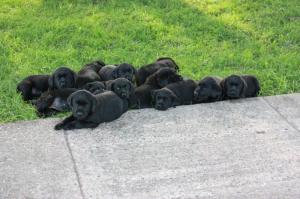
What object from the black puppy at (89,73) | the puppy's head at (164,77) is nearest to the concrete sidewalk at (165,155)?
the puppy's head at (164,77)

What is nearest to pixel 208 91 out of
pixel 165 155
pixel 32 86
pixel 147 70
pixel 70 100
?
pixel 147 70

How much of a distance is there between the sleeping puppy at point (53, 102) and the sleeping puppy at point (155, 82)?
0.94 m

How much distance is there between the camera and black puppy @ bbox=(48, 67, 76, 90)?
839 centimetres

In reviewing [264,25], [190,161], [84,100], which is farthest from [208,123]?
[264,25]

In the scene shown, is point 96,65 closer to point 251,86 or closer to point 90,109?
point 90,109

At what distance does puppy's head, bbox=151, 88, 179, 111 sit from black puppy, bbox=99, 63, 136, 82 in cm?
58

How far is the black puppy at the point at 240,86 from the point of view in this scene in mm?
8422

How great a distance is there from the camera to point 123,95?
809 centimetres

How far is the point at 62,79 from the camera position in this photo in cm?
839

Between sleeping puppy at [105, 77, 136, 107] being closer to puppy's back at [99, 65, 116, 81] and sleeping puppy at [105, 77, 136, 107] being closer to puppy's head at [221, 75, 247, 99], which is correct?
puppy's back at [99, 65, 116, 81]

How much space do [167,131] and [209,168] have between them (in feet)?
3.42

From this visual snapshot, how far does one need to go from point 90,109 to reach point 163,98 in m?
1.07

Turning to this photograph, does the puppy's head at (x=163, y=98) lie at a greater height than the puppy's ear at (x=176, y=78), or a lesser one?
lesser

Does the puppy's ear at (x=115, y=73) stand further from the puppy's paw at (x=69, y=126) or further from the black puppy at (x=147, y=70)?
the puppy's paw at (x=69, y=126)
